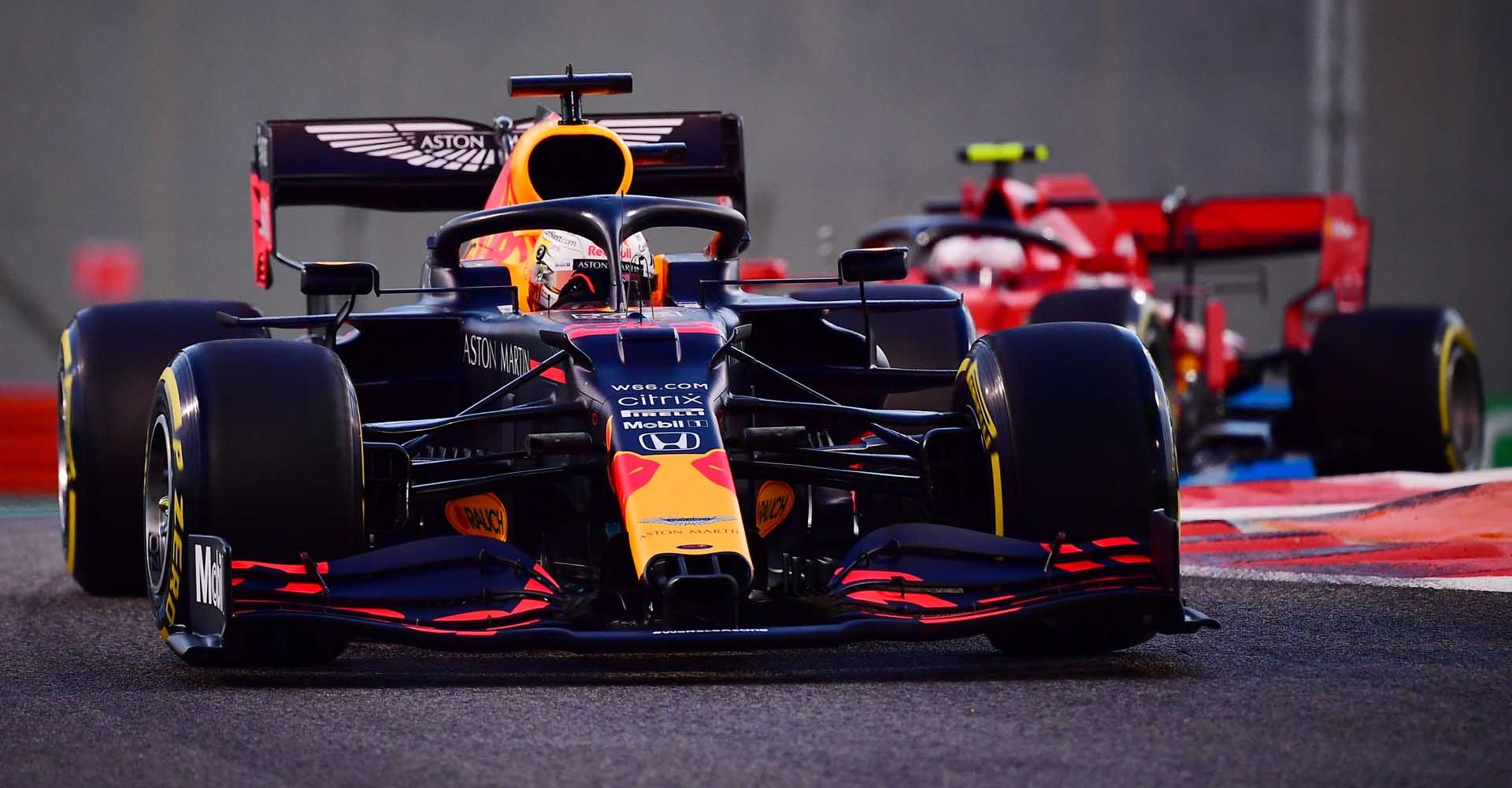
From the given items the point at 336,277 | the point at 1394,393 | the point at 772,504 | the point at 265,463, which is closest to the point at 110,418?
the point at 336,277

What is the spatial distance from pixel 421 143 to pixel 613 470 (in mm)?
3712

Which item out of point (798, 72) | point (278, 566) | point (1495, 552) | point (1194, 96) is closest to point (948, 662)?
point (278, 566)

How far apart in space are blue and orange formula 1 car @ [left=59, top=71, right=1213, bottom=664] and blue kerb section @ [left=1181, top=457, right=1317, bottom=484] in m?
6.44

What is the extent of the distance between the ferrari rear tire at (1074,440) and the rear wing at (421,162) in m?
3.08

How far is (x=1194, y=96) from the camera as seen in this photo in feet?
73.0

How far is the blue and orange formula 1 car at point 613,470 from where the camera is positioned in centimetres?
542

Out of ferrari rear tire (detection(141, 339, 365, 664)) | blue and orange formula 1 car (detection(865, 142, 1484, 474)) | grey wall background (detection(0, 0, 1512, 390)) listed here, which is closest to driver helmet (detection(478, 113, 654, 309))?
ferrari rear tire (detection(141, 339, 365, 664))

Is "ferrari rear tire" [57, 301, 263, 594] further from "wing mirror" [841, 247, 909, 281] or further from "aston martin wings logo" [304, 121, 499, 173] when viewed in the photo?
"wing mirror" [841, 247, 909, 281]

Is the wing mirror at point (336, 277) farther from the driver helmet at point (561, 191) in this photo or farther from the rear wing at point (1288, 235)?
the rear wing at point (1288, 235)

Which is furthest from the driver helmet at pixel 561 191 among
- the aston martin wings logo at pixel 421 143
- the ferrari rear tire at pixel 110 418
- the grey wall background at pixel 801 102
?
the grey wall background at pixel 801 102

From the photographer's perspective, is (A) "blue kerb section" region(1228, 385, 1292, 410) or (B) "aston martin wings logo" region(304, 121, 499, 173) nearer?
(B) "aston martin wings logo" region(304, 121, 499, 173)

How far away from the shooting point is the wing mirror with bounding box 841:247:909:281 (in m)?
6.31

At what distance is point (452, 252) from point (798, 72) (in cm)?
1379

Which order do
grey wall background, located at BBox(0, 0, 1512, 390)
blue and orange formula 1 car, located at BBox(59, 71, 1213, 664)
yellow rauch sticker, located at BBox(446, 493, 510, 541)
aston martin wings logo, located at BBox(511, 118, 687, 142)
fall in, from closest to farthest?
blue and orange formula 1 car, located at BBox(59, 71, 1213, 664), yellow rauch sticker, located at BBox(446, 493, 510, 541), aston martin wings logo, located at BBox(511, 118, 687, 142), grey wall background, located at BBox(0, 0, 1512, 390)
